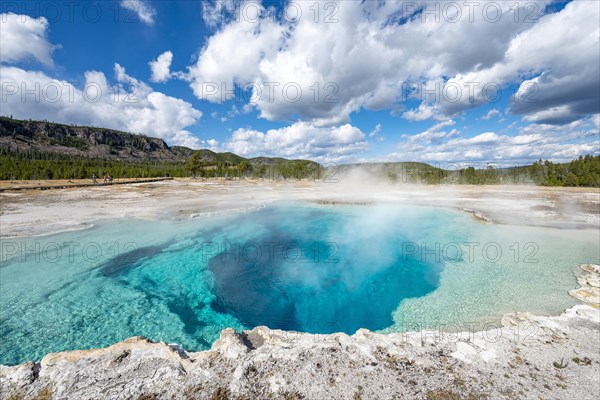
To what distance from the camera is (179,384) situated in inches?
141

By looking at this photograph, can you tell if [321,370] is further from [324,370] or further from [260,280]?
[260,280]

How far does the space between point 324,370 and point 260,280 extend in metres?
6.20

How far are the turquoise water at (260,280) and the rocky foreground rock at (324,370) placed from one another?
7.23 feet

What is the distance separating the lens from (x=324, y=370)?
154 inches

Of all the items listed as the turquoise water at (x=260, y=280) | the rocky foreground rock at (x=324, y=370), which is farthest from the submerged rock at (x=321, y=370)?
the turquoise water at (x=260, y=280)

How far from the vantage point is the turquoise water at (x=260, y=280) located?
6873 millimetres

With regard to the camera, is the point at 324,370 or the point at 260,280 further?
the point at 260,280

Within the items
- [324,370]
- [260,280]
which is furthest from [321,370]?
[260,280]

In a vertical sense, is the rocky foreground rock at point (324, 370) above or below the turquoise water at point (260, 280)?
above

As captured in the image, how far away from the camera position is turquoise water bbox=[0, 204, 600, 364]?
687cm

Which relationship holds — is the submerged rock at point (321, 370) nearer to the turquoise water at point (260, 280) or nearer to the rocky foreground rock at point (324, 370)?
the rocky foreground rock at point (324, 370)

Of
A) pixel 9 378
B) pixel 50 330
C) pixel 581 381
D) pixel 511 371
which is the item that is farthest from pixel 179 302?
pixel 581 381

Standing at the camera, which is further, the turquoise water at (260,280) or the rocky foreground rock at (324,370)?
the turquoise water at (260,280)

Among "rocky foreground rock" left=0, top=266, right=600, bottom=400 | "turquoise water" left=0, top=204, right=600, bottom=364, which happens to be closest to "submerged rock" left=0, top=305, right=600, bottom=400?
"rocky foreground rock" left=0, top=266, right=600, bottom=400
